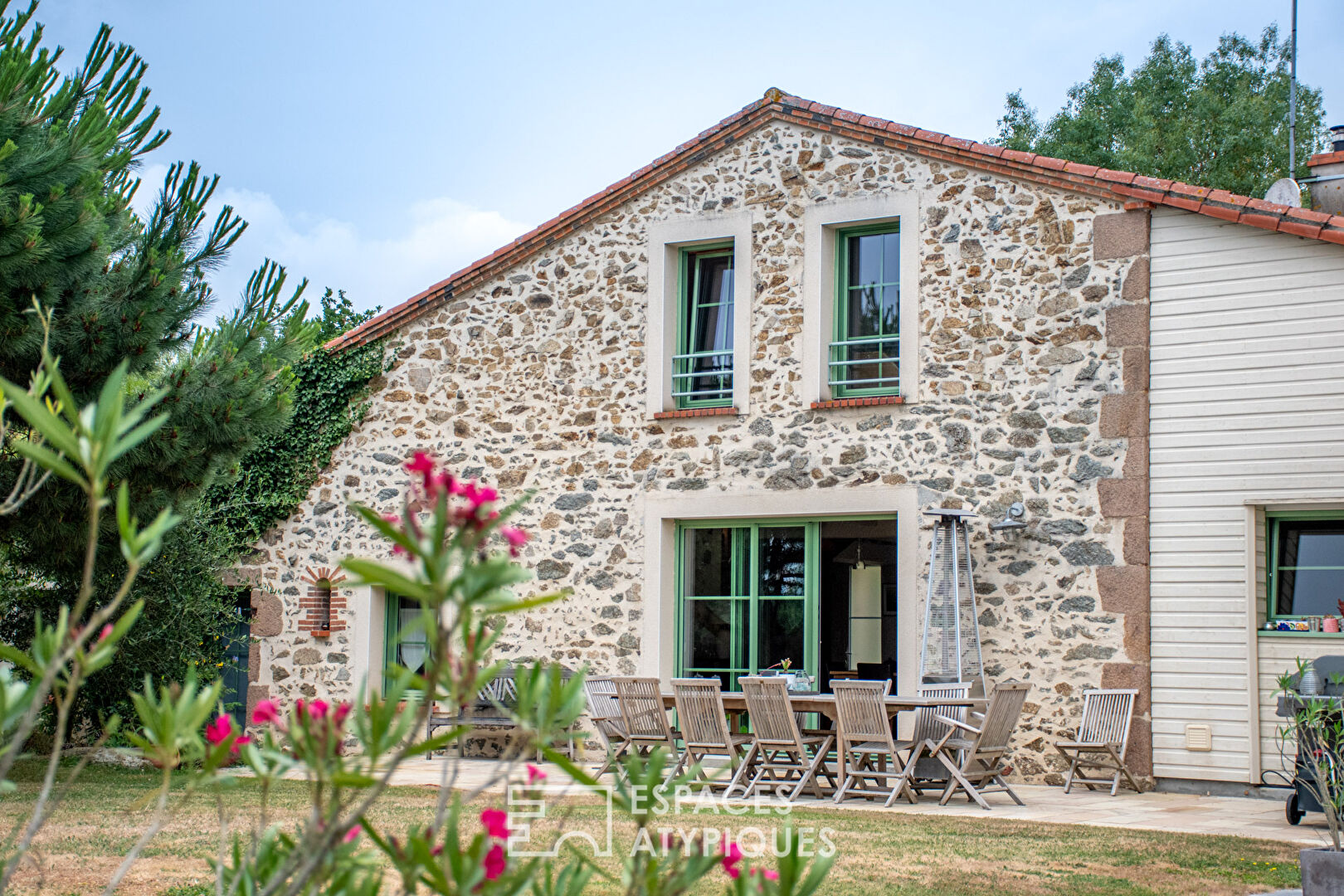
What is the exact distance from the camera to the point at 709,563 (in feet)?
35.9

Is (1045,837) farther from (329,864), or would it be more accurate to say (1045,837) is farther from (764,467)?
(329,864)

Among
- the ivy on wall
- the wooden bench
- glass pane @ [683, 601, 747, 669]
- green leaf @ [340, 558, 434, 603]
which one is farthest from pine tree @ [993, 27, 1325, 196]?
green leaf @ [340, 558, 434, 603]

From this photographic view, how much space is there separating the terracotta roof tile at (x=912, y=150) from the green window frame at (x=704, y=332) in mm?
805

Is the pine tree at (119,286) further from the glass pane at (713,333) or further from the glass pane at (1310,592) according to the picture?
the glass pane at (1310,592)

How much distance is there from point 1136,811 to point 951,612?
2055 millimetres

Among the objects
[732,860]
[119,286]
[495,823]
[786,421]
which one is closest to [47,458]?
[495,823]

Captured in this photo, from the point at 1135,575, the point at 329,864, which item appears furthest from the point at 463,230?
the point at 329,864

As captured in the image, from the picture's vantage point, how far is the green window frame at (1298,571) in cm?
886

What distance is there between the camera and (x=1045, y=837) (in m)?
6.69

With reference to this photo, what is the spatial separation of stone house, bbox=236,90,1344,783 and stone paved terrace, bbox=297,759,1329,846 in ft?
1.20

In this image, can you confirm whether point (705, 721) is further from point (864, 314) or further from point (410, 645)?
point (410, 645)

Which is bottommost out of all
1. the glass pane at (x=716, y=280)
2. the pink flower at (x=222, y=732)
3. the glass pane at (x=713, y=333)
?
the pink flower at (x=222, y=732)

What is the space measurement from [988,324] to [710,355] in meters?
2.32

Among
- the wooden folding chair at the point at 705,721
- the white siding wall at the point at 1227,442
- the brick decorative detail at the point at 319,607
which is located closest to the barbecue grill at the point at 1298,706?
the white siding wall at the point at 1227,442
